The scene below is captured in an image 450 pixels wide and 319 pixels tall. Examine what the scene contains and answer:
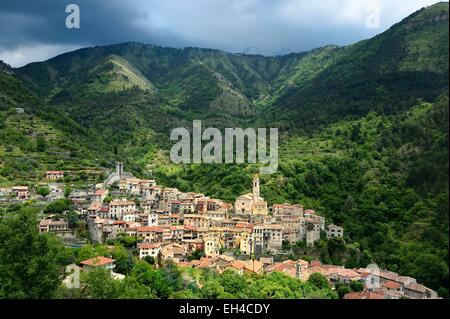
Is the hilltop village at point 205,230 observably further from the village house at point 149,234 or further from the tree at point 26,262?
the tree at point 26,262

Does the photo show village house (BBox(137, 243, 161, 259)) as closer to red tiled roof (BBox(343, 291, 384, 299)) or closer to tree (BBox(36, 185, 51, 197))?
tree (BBox(36, 185, 51, 197))

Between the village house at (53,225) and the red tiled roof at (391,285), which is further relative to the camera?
the village house at (53,225)

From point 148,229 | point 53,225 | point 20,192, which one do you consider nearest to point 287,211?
point 148,229

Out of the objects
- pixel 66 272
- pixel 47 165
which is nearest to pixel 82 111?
pixel 47 165

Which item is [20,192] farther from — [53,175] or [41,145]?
[41,145]

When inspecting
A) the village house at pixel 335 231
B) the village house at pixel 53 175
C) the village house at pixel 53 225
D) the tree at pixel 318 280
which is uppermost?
the village house at pixel 53 175

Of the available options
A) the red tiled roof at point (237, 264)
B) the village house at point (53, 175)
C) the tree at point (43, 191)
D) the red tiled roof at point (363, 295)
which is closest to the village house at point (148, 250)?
the red tiled roof at point (237, 264)

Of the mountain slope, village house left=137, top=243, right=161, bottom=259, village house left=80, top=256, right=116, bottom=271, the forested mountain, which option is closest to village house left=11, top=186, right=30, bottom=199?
the forested mountain

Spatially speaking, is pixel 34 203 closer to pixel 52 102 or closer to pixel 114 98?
pixel 114 98
